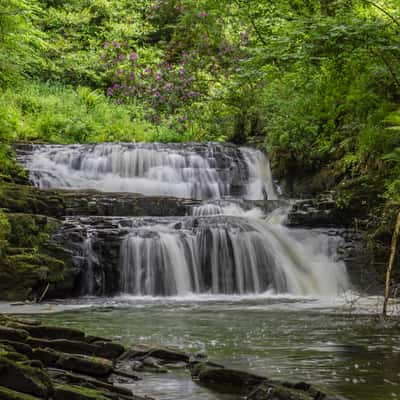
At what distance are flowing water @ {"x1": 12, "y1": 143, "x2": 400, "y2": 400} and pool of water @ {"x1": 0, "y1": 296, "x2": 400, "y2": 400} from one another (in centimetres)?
2

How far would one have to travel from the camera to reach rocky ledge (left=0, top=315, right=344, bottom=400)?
12.9 ft

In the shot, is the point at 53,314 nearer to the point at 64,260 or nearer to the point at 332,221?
the point at 64,260

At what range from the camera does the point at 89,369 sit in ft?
16.0

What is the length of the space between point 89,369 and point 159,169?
13697 millimetres

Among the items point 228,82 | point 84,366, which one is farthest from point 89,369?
point 228,82

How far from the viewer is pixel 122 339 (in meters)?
6.83

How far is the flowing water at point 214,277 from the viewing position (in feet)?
19.2

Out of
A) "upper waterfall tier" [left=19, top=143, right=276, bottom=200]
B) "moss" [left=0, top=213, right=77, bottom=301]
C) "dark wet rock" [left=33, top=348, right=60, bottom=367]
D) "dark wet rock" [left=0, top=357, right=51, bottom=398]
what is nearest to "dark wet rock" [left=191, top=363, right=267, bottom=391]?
"dark wet rock" [left=33, top=348, right=60, bottom=367]

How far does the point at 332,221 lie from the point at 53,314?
735 cm

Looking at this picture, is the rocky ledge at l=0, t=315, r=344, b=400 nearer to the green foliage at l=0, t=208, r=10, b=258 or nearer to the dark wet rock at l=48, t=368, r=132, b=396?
the dark wet rock at l=48, t=368, r=132, b=396

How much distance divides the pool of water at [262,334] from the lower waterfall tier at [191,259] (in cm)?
81

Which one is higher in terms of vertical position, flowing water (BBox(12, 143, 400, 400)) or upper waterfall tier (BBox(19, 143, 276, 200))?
upper waterfall tier (BBox(19, 143, 276, 200))

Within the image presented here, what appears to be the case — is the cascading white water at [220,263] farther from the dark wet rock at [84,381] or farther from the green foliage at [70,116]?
the green foliage at [70,116]

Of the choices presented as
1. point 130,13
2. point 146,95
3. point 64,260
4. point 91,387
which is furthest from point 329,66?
point 130,13
